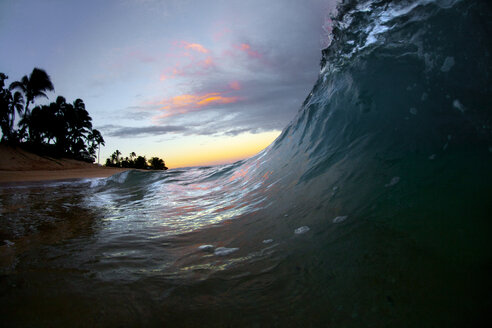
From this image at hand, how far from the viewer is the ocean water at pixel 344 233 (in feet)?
3.71

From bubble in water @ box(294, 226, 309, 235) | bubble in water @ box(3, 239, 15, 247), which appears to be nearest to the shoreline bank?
bubble in water @ box(3, 239, 15, 247)

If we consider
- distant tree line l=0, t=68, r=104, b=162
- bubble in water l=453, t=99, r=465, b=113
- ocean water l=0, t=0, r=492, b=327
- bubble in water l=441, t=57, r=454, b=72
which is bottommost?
ocean water l=0, t=0, r=492, b=327

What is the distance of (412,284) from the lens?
117 centimetres

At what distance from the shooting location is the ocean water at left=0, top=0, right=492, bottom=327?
113cm

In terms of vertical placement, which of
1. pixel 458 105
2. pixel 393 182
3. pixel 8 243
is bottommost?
pixel 8 243

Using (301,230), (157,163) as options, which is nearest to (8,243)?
(301,230)

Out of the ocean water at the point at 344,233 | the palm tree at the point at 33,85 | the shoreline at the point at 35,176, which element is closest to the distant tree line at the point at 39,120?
the palm tree at the point at 33,85

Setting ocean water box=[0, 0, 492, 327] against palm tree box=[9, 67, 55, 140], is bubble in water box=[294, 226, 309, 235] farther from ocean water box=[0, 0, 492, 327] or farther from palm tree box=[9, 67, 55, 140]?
palm tree box=[9, 67, 55, 140]

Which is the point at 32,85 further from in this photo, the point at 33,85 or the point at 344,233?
the point at 344,233

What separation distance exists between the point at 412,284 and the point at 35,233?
313 centimetres

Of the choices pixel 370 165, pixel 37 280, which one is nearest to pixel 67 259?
pixel 37 280

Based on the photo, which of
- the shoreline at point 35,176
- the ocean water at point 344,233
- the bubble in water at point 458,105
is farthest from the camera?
the shoreline at point 35,176

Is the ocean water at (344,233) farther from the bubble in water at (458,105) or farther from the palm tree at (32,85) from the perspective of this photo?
the palm tree at (32,85)

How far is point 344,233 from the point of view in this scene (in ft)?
5.72
